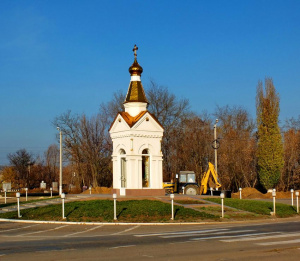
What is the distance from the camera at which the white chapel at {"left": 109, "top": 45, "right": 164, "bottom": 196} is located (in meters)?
29.7

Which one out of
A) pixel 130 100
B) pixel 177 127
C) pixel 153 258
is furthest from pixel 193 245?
pixel 177 127

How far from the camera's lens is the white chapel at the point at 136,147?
29.7 m

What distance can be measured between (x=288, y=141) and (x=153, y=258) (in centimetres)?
4821

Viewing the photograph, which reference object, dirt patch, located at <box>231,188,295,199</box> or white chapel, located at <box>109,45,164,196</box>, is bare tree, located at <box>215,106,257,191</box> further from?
white chapel, located at <box>109,45,164,196</box>

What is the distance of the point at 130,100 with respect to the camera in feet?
102

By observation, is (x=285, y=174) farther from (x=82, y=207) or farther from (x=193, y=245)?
(x=193, y=245)

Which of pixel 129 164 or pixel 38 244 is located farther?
pixel 129 164

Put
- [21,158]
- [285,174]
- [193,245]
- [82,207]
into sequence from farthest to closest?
[21,158]
[285,174]
[82,207]
[193,245]

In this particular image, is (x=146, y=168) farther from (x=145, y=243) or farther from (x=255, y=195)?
(x=255, y=195)

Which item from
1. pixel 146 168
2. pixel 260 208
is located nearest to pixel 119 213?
pixel 260 208

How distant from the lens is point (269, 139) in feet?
171

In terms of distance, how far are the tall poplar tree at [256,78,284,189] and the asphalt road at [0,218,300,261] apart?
109 feet

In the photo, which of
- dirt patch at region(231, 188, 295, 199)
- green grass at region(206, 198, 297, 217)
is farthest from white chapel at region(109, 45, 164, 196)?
dirt patch at region(231, 188, 295, 199)

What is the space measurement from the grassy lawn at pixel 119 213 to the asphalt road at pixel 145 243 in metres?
1.81
